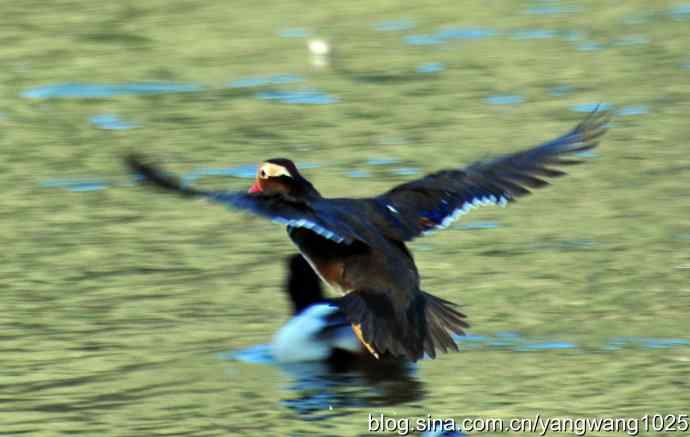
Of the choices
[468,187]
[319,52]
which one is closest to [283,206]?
[468,187]

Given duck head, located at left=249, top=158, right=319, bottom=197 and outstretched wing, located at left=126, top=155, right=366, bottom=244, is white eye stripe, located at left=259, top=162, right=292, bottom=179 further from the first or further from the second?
outstretched wing, located at left=126, top=155, right=366, bottom=244

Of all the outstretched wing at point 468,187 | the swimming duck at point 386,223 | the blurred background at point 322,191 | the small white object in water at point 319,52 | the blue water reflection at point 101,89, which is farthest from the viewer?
the small white object in water at point 319,52

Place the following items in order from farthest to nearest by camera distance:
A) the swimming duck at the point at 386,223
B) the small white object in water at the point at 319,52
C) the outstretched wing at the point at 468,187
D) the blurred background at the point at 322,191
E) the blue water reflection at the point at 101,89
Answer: the small white object in water at the point at 319,52
the blue water reflection at the point at 101,89
the outstretched wing at the point at 468,187
the blurred background at the point at 322,191
the swimming duck at the point at 386,223

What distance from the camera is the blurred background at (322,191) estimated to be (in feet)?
25.7

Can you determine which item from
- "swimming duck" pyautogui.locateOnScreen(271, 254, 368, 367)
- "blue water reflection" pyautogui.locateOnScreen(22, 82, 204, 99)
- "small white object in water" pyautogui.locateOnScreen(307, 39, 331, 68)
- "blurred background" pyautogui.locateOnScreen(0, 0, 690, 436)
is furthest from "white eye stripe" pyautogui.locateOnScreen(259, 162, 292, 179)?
"small white object in water" pyautogui.locateOnScreen(307, 39, 331, 68)

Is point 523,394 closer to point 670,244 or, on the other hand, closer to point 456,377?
point 456,377

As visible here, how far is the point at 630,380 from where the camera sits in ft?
25.6

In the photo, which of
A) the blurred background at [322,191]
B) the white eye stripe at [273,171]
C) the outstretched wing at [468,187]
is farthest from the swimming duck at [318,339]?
the white eye stripe at [273,171]

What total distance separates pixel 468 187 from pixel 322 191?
2.96m

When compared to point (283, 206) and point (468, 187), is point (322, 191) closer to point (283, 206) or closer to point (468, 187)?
point (468, 187)

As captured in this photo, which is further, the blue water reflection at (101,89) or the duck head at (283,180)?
the blue water reflection at (101,89)

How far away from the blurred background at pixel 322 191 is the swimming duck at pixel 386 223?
304 millimetres

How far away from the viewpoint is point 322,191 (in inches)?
452

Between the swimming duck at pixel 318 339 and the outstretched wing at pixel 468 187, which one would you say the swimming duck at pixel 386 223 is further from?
the swimming duck at pixel 318 339
